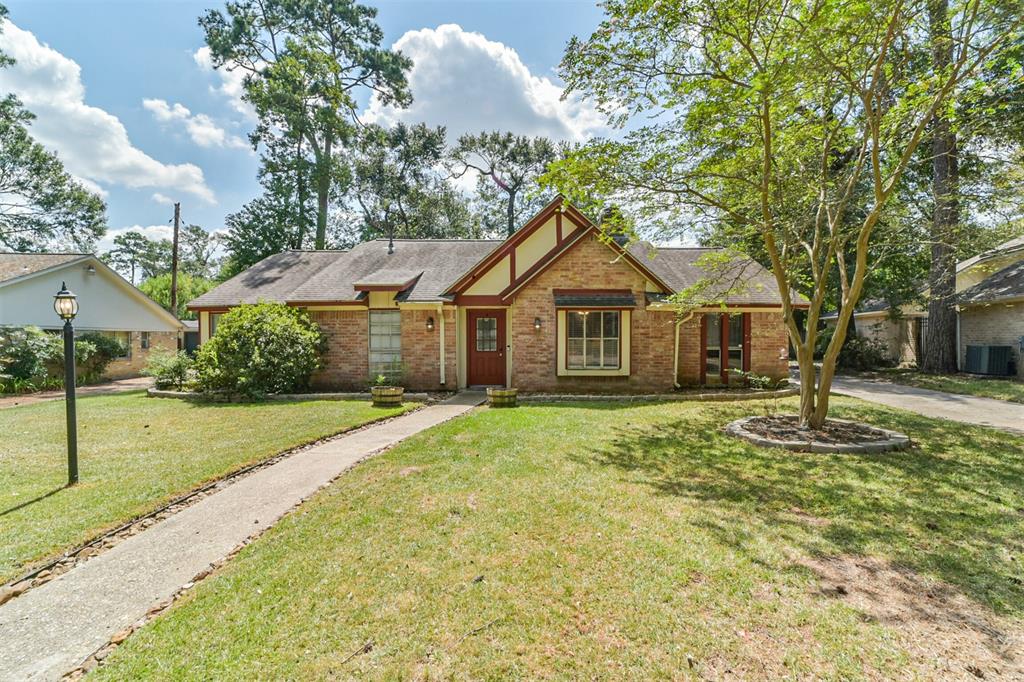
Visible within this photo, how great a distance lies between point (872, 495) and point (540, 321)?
27.5 ft

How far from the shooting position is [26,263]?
18.3m

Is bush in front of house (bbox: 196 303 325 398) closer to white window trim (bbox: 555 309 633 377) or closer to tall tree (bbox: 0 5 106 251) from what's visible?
white window trim (bbox: 555 309 633 377)

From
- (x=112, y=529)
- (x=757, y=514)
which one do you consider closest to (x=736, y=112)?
(x=757, y=514)

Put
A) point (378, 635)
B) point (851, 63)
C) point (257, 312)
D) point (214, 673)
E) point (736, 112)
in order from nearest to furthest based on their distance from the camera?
1. point (214, 673)
2. point (378, 635)
3. point (851, 63)
4. point (736, 112)
5. point (257, 312)

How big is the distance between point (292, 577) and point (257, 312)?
10.8 meters

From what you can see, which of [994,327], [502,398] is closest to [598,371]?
[502,398]

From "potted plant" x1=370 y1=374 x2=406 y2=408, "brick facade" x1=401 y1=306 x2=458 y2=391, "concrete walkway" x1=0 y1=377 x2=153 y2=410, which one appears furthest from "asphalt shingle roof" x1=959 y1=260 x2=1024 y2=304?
"concrete walkway" x1=0 y1=377 x2=153 y2=410

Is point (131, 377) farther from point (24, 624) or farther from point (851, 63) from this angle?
point (851, 63)

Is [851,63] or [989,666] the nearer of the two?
[989,666]

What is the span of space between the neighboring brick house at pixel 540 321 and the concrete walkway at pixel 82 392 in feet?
13.7

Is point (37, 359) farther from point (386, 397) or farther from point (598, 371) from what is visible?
point (598, 371)

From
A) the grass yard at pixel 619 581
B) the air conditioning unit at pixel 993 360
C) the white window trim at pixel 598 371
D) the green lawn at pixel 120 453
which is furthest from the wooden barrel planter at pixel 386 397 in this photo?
the air conditioning unit at pixel 993 360

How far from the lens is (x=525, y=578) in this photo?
3.25 m

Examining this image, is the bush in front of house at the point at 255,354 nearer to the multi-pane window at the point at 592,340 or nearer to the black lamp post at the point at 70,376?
the black lamp post at the point at 70,376
